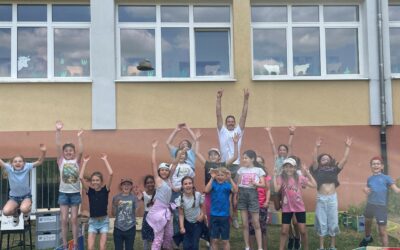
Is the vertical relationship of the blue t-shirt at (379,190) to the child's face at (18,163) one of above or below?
below

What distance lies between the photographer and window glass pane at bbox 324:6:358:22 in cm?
1124

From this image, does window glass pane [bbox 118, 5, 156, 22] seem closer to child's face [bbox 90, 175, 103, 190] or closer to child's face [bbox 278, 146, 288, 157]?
child's face [bbox 278, 146, 288, 157]

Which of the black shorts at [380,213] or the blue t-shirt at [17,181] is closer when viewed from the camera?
the black shorts at [380,213]

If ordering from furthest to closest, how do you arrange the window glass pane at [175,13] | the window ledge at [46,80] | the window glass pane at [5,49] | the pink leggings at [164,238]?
the window glass pane at [175,13]
the window glass pane at [5,49]
the window ledge at [46,80]
the pink leggings at [164,238]

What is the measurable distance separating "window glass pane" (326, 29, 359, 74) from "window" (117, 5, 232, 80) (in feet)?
7.68

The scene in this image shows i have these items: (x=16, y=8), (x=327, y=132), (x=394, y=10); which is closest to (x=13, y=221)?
(x=16, y=8)

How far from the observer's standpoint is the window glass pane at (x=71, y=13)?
1074 centimetres

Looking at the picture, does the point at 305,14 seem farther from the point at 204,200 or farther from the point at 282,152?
the point at 204,200

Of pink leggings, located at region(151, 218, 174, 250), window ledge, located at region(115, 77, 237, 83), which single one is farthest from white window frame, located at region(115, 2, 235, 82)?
pink leggings, located at region(151, 218, 174, 250)

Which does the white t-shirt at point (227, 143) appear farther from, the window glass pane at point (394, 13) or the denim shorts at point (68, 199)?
→ the window glass pane at point (394, 13)

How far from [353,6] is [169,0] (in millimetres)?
4313

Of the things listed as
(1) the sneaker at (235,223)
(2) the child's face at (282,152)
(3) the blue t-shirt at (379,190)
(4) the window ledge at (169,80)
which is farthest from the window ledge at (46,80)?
(3) the blue t-shirt at (379,190)

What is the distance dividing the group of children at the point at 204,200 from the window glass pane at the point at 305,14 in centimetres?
450

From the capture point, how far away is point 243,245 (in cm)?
782
